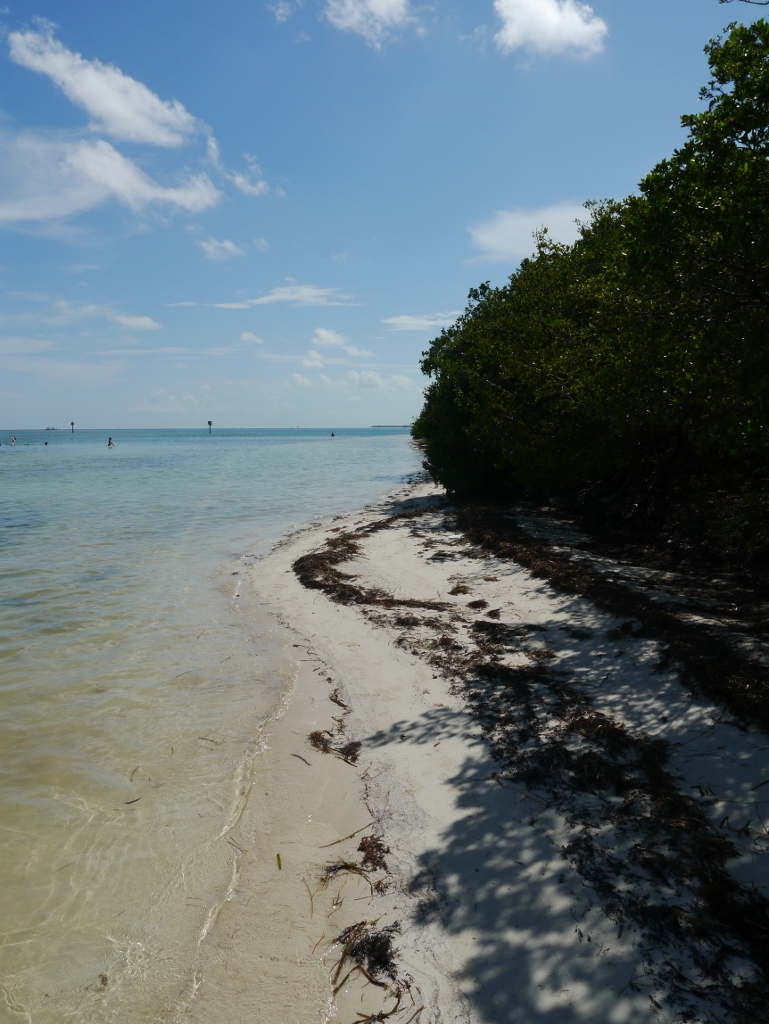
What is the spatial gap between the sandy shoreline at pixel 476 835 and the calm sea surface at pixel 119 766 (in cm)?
33

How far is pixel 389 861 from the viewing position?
4145 millimetres

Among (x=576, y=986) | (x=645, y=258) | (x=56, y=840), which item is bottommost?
(x=56, y=840)

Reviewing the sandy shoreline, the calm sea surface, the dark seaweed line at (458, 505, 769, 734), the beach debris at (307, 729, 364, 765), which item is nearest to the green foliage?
the dark seaweed line at (458, 505, 769, 734)

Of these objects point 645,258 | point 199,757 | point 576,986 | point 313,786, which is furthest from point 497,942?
point 645,258

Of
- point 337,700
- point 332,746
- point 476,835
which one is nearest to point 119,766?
point 332,746

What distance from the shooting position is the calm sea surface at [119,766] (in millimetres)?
3568

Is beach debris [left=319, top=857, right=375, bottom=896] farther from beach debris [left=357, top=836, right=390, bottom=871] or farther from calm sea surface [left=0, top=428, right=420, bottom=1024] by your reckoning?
calm sea surface [left=0, top=428, right=420, bottom=1024]

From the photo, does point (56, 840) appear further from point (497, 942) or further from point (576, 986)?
point (576, 986)

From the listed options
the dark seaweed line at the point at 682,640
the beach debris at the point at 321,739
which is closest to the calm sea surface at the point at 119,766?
the beach debris at the point at 321,739

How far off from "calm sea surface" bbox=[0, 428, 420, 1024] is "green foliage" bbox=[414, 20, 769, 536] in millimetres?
5913

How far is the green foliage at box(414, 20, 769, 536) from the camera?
598cm

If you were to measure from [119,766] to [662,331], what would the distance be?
7958mm

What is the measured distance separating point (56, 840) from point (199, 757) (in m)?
1.34

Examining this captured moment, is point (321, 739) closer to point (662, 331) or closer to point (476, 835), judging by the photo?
point (476, 835)
